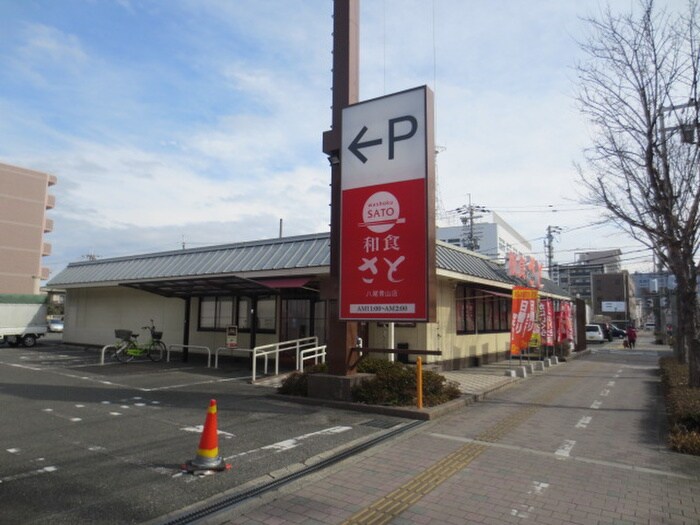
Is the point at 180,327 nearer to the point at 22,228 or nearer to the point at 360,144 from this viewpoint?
the point at 360,144

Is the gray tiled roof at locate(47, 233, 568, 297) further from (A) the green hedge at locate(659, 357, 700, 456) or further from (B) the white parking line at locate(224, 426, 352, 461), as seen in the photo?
(B) the white parking line at locate(224, 426, 352, 461)

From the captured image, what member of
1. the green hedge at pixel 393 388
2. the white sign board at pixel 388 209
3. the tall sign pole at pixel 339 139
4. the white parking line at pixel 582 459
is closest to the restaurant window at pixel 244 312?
the green hedge at pixel 393 388

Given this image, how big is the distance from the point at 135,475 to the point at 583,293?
425ft

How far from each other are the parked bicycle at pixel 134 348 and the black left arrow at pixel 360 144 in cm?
1164

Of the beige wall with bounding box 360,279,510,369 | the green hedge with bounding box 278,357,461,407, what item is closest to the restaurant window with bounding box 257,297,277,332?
the beige wall with bounding box 360,279,510,369

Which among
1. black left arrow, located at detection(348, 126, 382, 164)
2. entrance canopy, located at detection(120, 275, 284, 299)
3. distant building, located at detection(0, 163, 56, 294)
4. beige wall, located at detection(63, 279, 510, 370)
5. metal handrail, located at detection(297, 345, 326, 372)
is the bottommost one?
metal handrail, located at detection(297, 345, 326, 372)

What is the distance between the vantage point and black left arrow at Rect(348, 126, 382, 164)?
9281mm

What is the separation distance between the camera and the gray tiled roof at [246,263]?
14.9m

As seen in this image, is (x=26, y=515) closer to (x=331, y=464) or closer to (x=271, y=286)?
(x=331, y=464)

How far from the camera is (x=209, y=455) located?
5207mm

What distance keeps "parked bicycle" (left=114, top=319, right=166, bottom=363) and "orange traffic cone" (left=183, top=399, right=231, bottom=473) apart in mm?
12935

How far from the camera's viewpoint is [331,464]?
18.6 feet

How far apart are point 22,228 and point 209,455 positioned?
194 feet

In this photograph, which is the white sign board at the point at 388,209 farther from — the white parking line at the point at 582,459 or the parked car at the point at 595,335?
the parked car at the point at 595,335
